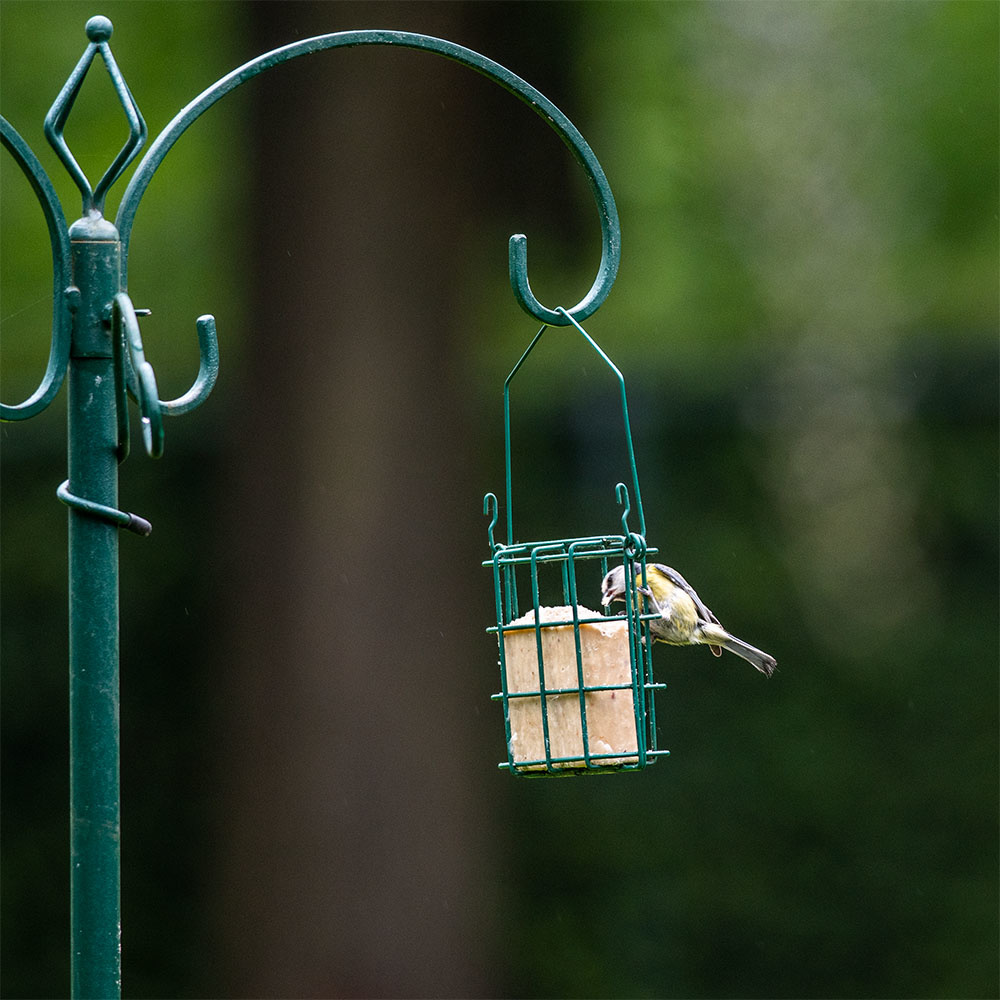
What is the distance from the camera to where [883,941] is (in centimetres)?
809

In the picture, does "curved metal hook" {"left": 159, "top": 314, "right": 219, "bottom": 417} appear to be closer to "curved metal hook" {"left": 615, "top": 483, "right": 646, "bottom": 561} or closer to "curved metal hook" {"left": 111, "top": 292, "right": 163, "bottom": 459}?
"curved metal hook" {"left": 111, "top": 292, "right": 163, "bottom": 459}

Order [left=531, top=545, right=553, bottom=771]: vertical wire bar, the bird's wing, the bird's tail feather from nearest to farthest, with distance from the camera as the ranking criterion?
[left=531, top=545, right=553, bottom=771]: vertical wire bar → the bird's wing → the bird's tail feather

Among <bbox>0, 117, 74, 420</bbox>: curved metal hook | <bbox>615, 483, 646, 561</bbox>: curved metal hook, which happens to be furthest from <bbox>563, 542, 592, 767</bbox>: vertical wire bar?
<bbox>0, 117, 74, 420</bbox>: curved metal hook

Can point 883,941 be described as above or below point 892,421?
below

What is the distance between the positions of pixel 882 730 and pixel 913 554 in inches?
37.3

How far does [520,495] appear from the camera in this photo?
7762 mm

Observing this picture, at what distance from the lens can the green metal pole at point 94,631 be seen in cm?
265

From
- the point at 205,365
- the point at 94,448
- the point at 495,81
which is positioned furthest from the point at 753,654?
the point at 94,448

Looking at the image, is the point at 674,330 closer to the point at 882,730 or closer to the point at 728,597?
the point at 728,597

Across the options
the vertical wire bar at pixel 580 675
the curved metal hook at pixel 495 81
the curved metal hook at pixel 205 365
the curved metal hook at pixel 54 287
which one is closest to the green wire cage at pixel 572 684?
the vertical wire bar at pixel 580 675

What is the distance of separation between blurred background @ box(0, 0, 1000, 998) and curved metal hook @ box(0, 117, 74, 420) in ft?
11.1

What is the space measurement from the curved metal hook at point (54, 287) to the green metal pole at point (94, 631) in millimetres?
21

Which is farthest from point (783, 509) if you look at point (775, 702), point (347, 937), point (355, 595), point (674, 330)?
point (347, 937)

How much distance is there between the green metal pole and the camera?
2.65 m
